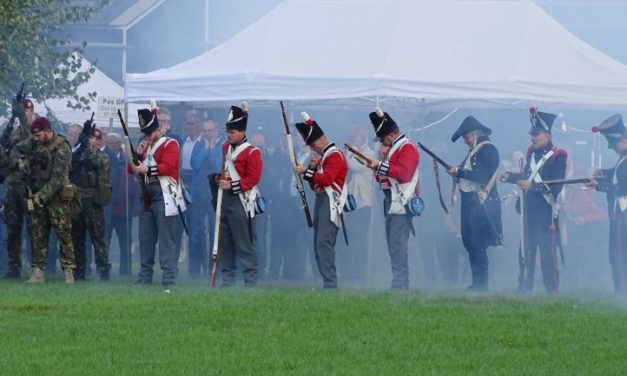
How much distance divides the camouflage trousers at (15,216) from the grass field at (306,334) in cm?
240

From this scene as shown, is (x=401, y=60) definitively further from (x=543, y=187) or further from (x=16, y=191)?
(x=16, y=191)

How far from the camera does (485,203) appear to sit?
1594 cm

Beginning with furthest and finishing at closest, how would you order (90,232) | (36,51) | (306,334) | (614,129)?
(36,51), (90,232), (614,129), (306,334)

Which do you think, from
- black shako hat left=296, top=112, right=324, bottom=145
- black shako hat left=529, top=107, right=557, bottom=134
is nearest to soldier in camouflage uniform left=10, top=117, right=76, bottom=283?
black shako hat left=296, top=112, right=324, bottom=145

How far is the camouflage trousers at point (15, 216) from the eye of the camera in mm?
16500

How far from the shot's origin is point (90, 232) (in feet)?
55.4

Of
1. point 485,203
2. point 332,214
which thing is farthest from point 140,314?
point 485,203

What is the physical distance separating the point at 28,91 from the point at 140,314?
9039mm

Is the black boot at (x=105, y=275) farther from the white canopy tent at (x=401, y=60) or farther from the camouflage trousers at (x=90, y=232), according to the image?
the white canopy tent at (x=401, y=60)

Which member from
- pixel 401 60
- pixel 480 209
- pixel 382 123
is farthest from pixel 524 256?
pixel 401 60

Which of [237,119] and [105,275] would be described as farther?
[105,275]

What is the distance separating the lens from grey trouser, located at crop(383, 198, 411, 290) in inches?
599

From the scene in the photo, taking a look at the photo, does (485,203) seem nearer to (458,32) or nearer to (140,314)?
(458,32)

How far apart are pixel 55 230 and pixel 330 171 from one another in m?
3.10
